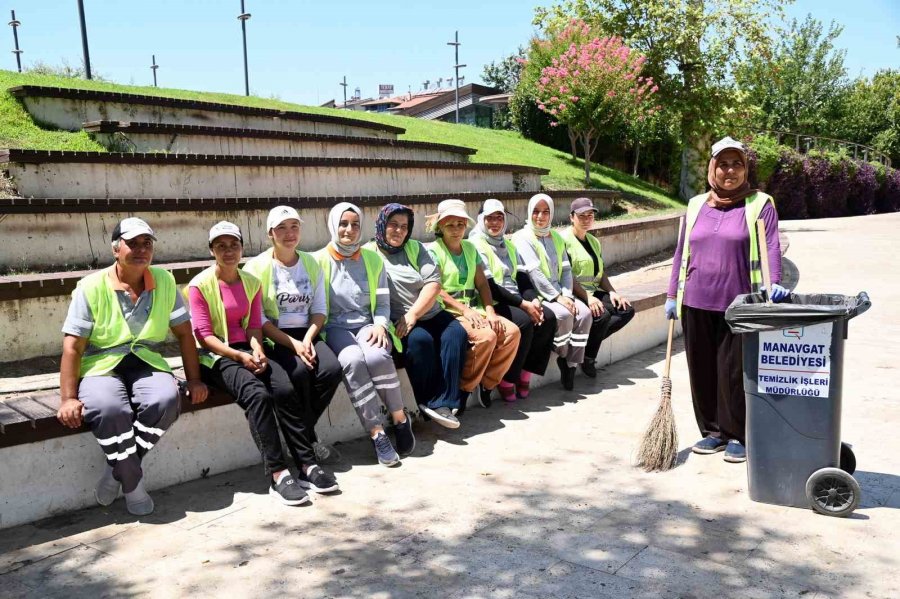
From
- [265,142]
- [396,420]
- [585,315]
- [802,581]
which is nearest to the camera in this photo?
[802,581]

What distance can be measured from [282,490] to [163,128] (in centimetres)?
628

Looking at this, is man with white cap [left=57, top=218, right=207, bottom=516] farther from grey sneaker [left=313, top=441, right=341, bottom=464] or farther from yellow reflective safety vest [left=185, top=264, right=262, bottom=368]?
grey sneaker [left=313, top=441, right=341, bottom=464]

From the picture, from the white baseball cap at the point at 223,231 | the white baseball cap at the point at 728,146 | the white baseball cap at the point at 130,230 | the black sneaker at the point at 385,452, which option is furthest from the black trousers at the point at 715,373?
the white baseball cap at the point at 130,230

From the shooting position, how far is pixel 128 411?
372cm

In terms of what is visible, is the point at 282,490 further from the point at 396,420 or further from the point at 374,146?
the point at 374,146

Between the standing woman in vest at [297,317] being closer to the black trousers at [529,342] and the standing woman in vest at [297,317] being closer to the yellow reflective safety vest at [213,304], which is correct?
the yellow reflective safety vest at [213,304]

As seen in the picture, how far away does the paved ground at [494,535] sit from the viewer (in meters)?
3.06

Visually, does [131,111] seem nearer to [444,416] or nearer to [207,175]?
[207,175]

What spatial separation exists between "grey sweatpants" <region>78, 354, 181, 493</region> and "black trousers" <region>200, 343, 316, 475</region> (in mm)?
336

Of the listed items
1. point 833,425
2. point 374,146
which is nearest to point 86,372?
point 833,425

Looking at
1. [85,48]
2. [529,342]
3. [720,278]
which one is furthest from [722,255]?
[85,48]

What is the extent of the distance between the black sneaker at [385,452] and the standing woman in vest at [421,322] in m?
0.51

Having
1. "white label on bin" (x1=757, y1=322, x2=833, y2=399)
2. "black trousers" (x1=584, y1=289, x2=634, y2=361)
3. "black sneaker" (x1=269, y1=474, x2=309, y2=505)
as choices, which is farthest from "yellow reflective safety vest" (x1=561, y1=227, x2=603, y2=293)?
"black sneaker" (x1=269, y1=474, x2=309, y2=505)

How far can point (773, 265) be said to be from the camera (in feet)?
14.2
